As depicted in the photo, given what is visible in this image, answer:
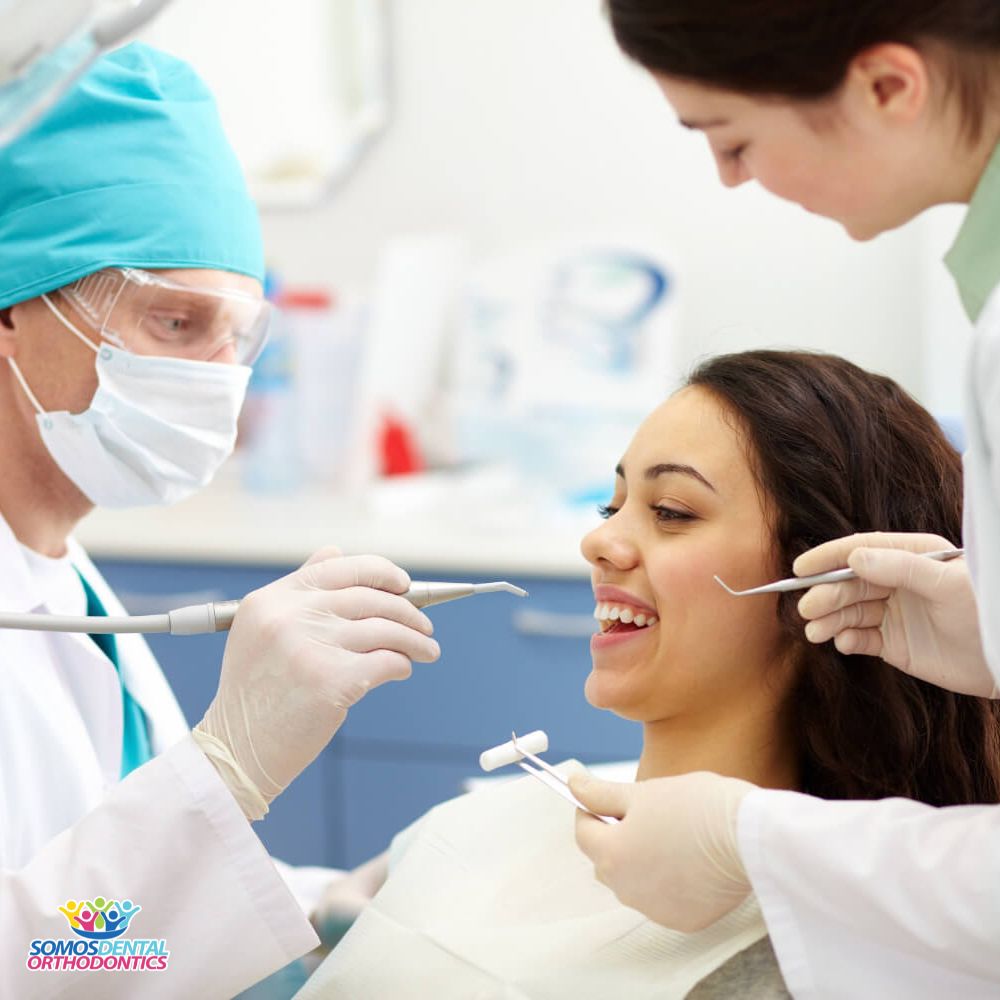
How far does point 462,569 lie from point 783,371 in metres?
1.04

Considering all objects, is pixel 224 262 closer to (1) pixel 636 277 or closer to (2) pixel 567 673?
(2) pixel 567 673

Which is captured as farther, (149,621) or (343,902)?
(343,902)

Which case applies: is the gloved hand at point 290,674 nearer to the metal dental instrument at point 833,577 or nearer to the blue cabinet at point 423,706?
the metal dental instrument at point 833,577

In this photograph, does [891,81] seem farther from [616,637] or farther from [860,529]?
[616,637]

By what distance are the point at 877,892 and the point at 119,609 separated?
1.05m

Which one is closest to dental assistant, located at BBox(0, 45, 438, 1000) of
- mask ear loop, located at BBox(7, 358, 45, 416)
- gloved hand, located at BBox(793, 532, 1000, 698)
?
mask ear loop, located at BBox(7, 358, 45, 416)

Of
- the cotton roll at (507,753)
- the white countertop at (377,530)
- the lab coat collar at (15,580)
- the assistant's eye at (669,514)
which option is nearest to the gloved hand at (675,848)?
the cotton roll at (507,753)

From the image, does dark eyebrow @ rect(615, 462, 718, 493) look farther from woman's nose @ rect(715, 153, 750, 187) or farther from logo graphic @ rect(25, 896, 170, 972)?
logo graphic @ rect(25, 896, 170, 972)

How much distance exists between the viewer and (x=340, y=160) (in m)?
3.01

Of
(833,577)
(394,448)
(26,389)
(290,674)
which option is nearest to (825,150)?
(833,577)

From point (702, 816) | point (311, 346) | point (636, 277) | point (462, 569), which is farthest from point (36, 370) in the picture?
point (636, 277)

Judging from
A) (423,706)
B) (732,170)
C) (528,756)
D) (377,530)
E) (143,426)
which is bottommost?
(423,706)

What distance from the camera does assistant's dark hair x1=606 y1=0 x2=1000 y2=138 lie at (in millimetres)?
804

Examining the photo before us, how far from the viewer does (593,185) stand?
2865 mm
